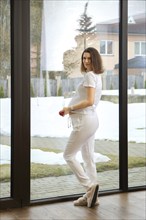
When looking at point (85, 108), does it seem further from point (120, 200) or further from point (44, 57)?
point (120, 200)

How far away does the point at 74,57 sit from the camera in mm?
4277

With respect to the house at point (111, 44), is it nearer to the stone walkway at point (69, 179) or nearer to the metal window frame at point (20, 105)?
the metal window frame at point (20, 105)

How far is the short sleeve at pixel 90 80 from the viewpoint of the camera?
151 inches

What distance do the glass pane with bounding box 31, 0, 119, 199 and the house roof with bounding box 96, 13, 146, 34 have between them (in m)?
0.01

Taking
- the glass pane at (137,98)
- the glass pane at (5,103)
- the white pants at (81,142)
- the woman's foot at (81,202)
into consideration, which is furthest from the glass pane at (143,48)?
the woman's foot at (81,202)

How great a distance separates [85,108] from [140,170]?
4.14 feet

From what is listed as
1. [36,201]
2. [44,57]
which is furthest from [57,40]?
[36,201]

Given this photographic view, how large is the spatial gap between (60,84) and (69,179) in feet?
3.33

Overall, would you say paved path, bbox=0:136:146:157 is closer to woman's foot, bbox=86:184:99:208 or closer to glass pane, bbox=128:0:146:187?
glass pane, bbox=128:0:146:187

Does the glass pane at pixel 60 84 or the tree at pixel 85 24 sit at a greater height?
the tree at pixel 85 24

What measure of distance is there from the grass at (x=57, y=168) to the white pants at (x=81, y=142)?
0.33 m

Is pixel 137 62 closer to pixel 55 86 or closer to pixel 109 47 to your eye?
pixel 109 47

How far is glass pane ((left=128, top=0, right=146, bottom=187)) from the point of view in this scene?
4.60m

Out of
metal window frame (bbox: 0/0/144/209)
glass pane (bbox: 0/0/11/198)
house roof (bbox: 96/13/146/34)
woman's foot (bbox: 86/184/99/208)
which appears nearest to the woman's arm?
metal window frame (bbox: 0/0/144/209)
